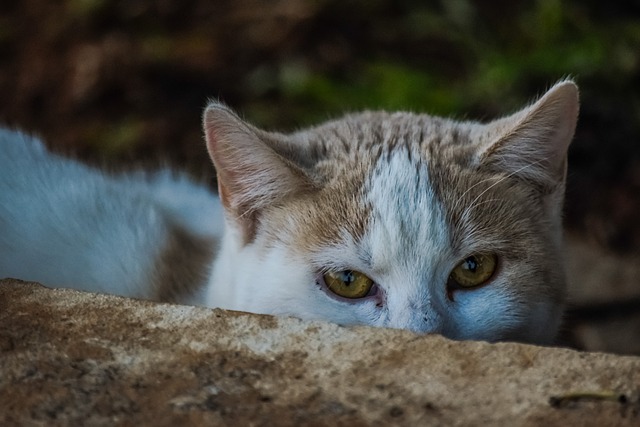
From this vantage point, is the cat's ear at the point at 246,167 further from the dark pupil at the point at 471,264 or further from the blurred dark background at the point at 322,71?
the blurred dark background at the point at 322,71

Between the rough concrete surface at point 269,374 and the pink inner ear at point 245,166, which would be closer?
the rough concrete surface at point 269,374

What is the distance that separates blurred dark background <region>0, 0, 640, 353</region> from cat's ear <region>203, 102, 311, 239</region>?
179 cm

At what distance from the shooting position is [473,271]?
2312 millimetres

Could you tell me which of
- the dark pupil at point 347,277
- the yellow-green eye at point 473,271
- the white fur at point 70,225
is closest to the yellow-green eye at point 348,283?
the dark pupil at point 347,277

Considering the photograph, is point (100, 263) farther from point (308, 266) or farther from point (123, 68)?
point (123, 68)

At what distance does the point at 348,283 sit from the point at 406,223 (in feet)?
0.70

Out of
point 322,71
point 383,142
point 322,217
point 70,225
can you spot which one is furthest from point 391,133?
point 322,71

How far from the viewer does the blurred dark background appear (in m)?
4.59

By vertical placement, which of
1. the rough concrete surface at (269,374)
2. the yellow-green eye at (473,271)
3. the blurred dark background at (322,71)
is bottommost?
the rough concrete surface at (269,374)

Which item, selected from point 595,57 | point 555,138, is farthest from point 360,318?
point 595,57

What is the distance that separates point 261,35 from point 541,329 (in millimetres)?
3507

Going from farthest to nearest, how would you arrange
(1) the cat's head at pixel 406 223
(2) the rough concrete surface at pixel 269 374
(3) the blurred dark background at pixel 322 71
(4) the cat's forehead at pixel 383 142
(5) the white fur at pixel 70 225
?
(3) the blurred dark background at pixel 322 71
(5) the white fur at pixel 70 225
(4) the cat's forehead at pixel 383 142
(1) the cat's head at pixel 406 223
(2) the rough concrete surface at pixel 269 374

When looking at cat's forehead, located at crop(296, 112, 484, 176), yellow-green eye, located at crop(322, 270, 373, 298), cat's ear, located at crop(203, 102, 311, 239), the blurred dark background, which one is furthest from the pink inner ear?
the blurred dark background

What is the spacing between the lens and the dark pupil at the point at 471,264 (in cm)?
230
